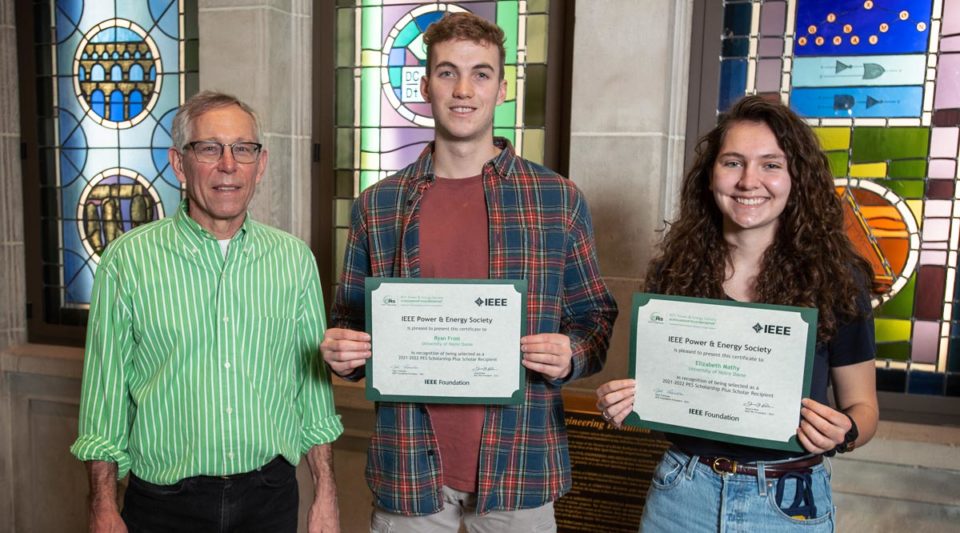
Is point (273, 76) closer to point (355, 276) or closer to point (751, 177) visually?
point (355, 276)

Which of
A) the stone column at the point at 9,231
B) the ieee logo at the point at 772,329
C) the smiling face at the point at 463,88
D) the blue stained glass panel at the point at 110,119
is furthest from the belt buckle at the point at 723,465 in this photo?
the stone column at the point at 9,231

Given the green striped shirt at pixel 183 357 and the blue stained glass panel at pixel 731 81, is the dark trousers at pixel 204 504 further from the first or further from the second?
the blue stained glass panel at pixel 731 81

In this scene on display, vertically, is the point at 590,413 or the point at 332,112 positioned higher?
the point at 332,112

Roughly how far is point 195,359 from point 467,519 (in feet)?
2.34

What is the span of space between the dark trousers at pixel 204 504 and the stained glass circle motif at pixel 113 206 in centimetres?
192

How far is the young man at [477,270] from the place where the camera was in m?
1.63

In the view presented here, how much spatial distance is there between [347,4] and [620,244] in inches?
59.2

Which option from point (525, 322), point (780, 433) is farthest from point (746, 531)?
point (525, 322)

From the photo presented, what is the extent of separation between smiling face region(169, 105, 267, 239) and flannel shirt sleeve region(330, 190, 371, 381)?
0.26 m

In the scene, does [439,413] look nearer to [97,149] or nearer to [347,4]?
[347,4]

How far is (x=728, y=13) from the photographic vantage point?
2.60 meters

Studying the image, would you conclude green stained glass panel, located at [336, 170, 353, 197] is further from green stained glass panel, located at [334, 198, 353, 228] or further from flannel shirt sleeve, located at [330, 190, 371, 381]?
flannel shirt sleeve, located at [330, 190, 371, 381]

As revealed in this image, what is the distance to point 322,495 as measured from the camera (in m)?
1.73

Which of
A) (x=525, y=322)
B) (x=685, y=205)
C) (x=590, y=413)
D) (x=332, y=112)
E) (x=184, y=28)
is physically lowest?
(x=590, y=413)
